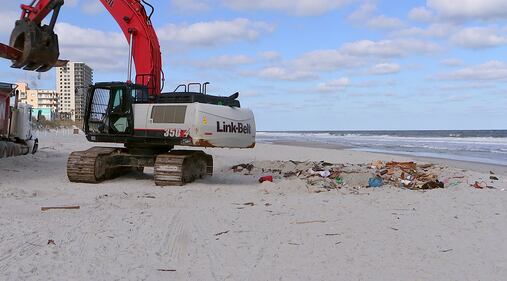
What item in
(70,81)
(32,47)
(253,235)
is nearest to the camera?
(253,235)

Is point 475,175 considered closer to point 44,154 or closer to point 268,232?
point 268,232

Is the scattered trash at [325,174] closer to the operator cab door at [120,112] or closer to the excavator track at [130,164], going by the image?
the excavator track at [130,164]

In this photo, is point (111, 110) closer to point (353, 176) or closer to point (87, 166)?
point (87, 166)

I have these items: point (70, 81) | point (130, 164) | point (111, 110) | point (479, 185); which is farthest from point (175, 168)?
point (70, 81)

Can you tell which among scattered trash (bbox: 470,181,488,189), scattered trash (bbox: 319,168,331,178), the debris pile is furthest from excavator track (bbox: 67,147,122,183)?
scattered trash (bbox: 470,181,488,189)

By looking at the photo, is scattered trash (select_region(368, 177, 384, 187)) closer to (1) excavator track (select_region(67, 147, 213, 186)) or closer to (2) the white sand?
(2) the white sand

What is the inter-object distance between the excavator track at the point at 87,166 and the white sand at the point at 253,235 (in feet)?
4.30

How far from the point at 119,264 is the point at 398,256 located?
317 cm

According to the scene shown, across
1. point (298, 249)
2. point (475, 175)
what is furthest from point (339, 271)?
point (475, 175)

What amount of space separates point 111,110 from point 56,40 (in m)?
2.11

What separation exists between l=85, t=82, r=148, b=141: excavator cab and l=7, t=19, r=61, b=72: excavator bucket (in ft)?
4.58

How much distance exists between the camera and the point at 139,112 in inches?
494

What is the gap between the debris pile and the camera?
12570mm

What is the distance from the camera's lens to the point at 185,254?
582cm
